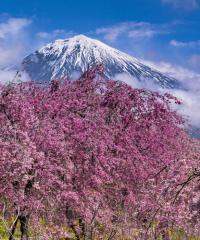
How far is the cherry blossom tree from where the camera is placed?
1520 cm

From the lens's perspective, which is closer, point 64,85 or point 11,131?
point 11,131

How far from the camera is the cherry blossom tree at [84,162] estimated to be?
15.2 meters

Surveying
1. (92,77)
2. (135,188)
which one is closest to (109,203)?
(135,188)

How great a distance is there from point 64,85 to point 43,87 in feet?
5.29

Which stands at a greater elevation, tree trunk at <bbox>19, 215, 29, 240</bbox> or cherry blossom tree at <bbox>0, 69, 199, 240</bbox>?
cherry blossom tree at <bbox>0, 69, 199, 240</bbox>

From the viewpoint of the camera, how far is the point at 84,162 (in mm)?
19219

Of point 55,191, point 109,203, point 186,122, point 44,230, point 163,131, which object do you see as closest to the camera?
point 44,230

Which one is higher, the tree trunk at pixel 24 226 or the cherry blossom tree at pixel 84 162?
the cherry blossom tree at pixel 84 162

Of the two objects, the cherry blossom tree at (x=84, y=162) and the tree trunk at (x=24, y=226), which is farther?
the tree trunk at (x=24, y=226)

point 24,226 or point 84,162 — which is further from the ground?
point 84,162

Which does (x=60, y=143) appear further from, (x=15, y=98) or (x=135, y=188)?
(x=135, y=188)

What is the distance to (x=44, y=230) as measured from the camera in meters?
15.2

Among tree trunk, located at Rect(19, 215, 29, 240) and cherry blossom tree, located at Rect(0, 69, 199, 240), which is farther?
tree trunk, located at Rect(19, 215, 29, 240)

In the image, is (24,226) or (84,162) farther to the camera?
(84,162)
